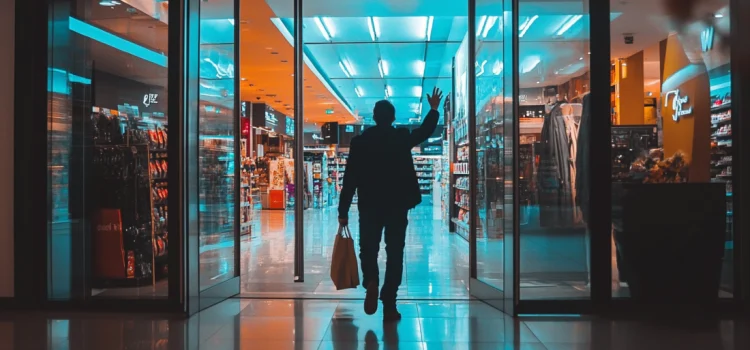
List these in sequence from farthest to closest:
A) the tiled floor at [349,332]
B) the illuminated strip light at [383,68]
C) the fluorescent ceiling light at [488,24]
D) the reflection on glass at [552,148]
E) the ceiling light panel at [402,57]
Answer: the illuminated strip light at [383,68] → the ceiling light panel at [402,57] → the fluorescent ceiling light at [488,24] → the reflection on glass at [552,148] → the tiled floor at [349,332]

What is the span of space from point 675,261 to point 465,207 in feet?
18.3

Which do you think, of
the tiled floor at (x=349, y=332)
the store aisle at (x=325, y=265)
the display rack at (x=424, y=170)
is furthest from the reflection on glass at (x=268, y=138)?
the display rack at (x=424, y=170)

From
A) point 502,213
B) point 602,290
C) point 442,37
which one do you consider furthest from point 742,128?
point 442,37

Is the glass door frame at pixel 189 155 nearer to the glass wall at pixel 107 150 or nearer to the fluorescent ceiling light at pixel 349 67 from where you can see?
the glass wall at pixel 107 150

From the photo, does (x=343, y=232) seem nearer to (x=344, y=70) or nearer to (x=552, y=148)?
(x=552, y=148)

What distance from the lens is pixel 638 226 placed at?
450 cm

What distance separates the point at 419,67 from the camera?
13.7m

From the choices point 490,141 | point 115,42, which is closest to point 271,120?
point 115,42

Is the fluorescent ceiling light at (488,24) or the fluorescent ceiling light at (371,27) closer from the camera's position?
the fluorescent ceiling light at (488,24)

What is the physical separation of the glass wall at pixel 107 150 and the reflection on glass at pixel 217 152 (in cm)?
35

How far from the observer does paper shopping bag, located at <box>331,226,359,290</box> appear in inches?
168

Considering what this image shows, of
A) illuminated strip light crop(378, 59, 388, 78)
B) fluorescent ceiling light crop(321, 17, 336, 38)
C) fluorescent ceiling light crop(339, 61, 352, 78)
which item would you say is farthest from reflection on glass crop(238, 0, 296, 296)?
illuminated strip light crop(378, 59, 388, 78)

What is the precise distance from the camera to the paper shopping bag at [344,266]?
14.0 ft

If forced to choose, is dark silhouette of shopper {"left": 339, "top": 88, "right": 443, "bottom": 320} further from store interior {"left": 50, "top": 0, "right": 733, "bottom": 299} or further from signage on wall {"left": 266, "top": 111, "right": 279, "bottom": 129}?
signage on wall {"left": 266, "top": 111, "right": 279, "bottom": 129}
